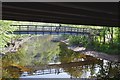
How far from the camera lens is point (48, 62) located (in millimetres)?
30734

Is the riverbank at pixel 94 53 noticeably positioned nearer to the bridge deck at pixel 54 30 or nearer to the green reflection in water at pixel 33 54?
the bridge deck at pixel 54 30

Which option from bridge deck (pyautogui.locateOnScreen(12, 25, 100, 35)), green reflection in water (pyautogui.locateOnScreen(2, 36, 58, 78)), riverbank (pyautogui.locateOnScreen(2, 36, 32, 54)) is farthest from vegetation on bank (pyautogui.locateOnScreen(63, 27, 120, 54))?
riverbank (pyautogui.locateOnScreen(2, 36, 32, 54))

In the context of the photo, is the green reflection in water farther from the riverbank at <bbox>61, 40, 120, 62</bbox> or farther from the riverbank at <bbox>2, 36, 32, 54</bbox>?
the riverbank at <bbox>61, 40, 120, 62</bbox>

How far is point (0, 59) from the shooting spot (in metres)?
21.0

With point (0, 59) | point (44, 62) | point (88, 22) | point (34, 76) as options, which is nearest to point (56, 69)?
point (44, 62)

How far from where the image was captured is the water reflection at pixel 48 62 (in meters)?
24.0

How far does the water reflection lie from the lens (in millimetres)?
23984

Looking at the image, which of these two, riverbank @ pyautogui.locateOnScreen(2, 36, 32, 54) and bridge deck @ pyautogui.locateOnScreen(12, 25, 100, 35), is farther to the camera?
bridge deck @ pyautogui.locateOnScreen(12, 25, 100, 35)

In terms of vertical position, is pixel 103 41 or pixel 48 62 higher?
pixel 103 41

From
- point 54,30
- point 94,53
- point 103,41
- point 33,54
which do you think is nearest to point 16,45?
point 33,54

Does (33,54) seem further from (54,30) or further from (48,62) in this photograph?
(54,30)

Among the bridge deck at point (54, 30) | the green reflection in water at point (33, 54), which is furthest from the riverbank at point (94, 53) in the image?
the green reflection in water at point (33, 54)

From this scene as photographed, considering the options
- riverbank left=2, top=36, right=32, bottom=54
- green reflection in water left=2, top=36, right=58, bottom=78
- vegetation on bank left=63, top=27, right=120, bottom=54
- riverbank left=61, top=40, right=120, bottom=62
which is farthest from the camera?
vegetation on bank left=63, top=27, right=120, bottom=54

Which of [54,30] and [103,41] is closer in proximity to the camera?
[103,41]
